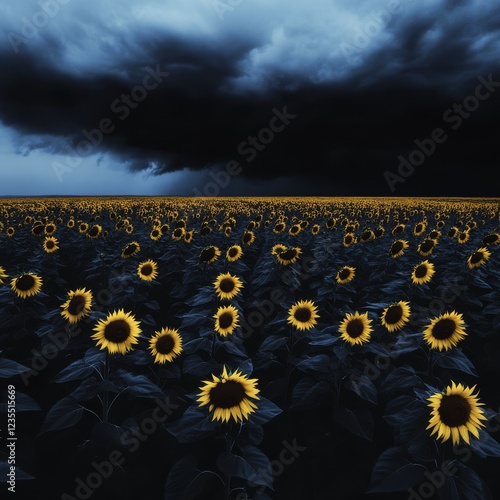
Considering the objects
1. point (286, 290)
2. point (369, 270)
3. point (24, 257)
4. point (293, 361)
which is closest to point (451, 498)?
point (293, 361)

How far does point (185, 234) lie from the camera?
974 centimetres

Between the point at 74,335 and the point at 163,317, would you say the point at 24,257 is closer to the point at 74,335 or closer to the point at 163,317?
the point at 163,317

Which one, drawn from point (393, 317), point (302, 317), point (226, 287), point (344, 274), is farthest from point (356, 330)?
point (344, 274)

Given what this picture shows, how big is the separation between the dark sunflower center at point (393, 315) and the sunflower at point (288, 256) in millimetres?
2719

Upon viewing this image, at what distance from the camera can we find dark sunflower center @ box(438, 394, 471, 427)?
2611 millimetres

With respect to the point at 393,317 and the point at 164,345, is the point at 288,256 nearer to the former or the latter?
the point at 393,317

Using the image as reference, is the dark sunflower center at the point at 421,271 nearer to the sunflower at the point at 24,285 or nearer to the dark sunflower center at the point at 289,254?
the dark sunflower center at the point at 289,254

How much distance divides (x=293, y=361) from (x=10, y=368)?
118 inches

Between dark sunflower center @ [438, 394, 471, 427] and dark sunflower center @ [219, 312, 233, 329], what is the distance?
2.53 meters

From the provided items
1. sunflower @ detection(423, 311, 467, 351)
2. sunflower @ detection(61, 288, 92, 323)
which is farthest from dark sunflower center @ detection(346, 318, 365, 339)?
sunflower @ detection(61, 288, 92, 323)

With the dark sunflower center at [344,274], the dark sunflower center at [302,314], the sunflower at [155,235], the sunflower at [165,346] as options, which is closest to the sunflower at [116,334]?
the sunflower at [165,346]

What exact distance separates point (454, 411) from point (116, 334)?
3094mm

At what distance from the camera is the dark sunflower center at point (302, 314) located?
4918 millimetres

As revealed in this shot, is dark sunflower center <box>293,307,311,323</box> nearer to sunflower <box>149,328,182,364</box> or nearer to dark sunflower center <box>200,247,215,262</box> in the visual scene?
sunflower <box>149,328,182,364</box>
